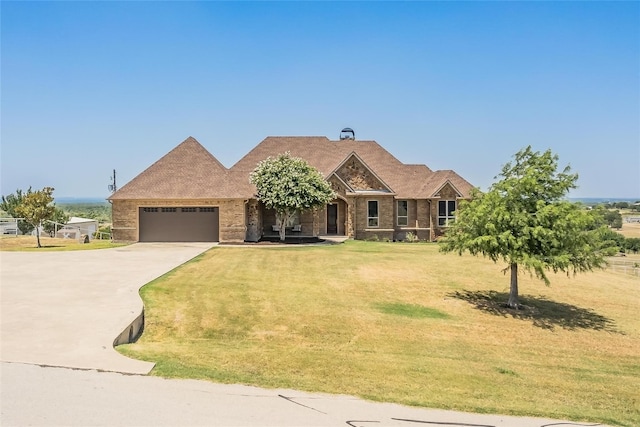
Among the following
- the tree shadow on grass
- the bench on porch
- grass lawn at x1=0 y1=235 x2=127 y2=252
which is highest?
the bench on porch

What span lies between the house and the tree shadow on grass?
11.4 meters

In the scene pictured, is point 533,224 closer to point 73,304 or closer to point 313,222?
point 73,304

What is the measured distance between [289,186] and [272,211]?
21.0 ft

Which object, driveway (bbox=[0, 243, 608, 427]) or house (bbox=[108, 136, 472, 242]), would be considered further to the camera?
house (bbox=[108, 136, 472, 242])

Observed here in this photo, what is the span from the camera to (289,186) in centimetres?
2698

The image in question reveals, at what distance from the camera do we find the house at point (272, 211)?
92.0ft

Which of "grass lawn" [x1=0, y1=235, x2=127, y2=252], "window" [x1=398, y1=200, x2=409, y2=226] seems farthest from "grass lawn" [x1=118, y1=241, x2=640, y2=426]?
"window" [x1=398, y1=200, x2=409, y2=226]

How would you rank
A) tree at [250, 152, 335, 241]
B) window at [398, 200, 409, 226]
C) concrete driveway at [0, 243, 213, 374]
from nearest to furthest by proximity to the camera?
1. concrete driveway at [0, 243, 213, 374]
2. tree at [250, 152, 335, 241]
3. window at [398, 200, 409, 226]

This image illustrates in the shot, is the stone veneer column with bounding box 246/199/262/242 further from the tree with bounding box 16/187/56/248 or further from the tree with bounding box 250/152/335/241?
the tree with bounding box 16/187/56/248

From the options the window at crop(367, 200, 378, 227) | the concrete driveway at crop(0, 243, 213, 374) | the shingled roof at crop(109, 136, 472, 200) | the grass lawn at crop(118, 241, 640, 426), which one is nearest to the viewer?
the grass lawn at crop(118, 241, 640, 426)

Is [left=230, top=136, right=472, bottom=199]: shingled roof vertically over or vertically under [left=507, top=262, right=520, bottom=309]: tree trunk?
over

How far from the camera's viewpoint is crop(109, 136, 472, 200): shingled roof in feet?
91.9

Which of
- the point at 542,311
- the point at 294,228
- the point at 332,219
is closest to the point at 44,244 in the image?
the point at 294,228

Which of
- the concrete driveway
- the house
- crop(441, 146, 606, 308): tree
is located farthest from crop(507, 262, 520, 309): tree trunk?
the house
